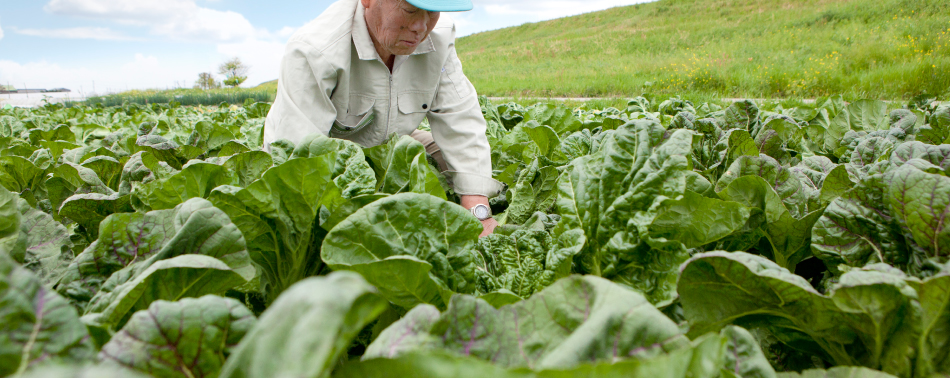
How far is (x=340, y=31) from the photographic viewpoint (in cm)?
271

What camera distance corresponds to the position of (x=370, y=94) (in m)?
3.08

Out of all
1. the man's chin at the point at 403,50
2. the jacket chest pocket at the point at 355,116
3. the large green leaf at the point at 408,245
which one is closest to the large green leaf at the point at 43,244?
the large green leaf at the point at 408,245

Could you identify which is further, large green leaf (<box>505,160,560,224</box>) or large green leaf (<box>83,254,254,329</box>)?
large green leaf (<box>505,160,560,224</box>)

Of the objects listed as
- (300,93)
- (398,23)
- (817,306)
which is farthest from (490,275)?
(300,93)

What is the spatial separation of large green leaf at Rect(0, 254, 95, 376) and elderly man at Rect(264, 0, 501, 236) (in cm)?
160

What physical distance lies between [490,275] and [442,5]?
1.58 m

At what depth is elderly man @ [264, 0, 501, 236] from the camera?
2525 mm

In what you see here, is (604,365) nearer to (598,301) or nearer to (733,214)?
(598,301)

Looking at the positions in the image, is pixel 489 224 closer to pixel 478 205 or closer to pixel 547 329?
pixel 478 205

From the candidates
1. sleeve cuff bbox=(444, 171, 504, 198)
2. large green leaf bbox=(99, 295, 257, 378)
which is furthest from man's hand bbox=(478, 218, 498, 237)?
large green leaf bbox=(99, 295, 257, 378)

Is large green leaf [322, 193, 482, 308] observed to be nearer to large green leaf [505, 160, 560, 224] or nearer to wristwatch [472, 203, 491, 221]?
large green leaf [505, 160, 560, 224]

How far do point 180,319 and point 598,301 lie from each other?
0.55 m

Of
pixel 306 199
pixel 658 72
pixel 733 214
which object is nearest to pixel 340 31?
pixel 306 199

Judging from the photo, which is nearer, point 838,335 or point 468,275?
point 838,335
